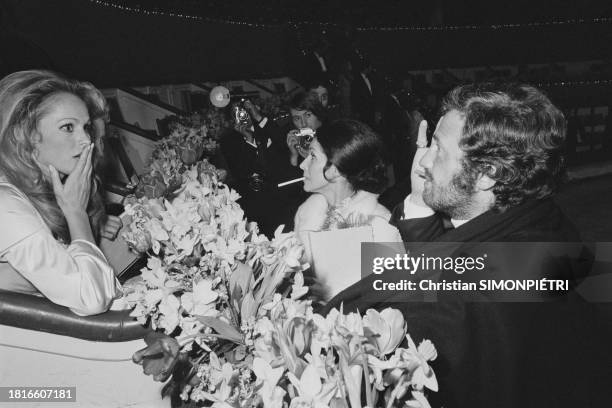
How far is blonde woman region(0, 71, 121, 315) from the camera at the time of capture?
954 mm

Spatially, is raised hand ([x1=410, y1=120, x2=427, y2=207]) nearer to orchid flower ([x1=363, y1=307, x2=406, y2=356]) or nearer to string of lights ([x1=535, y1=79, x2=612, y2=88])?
orchid flower ([x1=363, y1=307, x2=406, y2=356])

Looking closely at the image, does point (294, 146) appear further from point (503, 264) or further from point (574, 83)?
point (574, 83)

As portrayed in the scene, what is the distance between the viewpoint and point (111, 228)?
163cm

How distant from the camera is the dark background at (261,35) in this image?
249cm

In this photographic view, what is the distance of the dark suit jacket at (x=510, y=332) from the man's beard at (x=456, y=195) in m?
0.10

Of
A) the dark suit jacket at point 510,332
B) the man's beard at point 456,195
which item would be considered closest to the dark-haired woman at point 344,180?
the man's beard at point 456,195

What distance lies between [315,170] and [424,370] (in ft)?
Answer: 3.10

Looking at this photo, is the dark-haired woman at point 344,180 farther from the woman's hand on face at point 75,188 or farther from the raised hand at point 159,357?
the raised hand at point 159,357

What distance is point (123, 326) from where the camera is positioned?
92 cm

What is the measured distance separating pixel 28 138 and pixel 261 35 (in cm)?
414

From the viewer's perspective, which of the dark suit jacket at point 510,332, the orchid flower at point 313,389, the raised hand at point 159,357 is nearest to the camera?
the orchid flower at point 313,389

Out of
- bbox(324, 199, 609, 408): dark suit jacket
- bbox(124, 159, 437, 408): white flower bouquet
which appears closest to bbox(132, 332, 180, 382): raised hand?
bbox(124, 159, 437, 408): white flower bouquet

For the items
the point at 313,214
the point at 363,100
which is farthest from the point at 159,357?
the point at 363,100

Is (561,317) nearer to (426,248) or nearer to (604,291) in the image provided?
(426,248)
